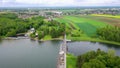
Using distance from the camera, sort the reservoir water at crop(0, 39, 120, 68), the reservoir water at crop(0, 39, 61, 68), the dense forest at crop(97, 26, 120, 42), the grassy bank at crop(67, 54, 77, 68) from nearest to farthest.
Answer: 1. the grassy bank at crop(67, 54, 77, 68)
2. the reservoir water at crop(0, 39, 61, 68)
3. the reservoir water at crop(0, 39, 120, 68)
4. the dense forest at crop(97, 26, 120, 42)

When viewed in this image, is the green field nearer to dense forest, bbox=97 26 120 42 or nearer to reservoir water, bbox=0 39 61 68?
dense forest, bbox=97 26 120 42

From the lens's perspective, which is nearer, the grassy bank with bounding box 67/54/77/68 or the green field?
the grassy bank with bounding box 67/54/77/68

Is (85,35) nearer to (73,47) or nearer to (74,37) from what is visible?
(74,37)

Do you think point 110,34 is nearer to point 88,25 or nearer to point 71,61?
point 71,61

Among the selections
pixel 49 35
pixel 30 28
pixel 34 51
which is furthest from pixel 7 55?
pixel 30 28

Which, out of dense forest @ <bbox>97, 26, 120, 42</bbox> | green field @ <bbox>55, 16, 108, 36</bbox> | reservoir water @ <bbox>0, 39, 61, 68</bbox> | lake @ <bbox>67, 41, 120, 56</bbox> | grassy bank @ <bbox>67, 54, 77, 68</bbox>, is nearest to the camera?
grassy bank @ <bbox>67, 54, 77, 68</bbox>

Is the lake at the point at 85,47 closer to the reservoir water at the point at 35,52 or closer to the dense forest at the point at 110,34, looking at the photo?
the reservoir water at the point at 35,52

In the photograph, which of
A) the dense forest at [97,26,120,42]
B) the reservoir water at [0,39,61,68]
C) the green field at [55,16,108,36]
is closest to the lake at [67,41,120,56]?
the reservoir water at [0,39,61,68]

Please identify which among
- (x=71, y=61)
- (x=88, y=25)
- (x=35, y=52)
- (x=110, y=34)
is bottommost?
(x=88, y=25)

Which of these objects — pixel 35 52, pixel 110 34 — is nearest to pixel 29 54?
pixel 35 52
